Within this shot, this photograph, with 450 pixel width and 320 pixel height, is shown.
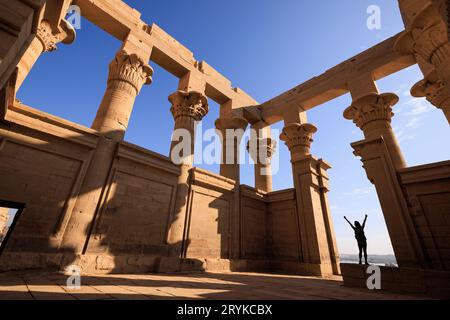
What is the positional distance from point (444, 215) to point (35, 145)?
11591 millimetres

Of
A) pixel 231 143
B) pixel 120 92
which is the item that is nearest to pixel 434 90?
pixel 231 143

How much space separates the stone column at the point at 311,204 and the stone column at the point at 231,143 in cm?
285

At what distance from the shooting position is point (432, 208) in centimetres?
677

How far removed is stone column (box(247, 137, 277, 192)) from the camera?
14.1 meters

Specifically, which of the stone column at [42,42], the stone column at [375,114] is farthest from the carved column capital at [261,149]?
the stone column at [42,42]

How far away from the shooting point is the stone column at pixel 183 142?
28.3 ft

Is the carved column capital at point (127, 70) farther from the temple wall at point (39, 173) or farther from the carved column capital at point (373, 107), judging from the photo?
the carved column capital at point (373, 107)

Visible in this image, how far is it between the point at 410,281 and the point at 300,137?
8.69 m

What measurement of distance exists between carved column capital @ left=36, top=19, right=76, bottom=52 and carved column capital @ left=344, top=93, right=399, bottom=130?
1133 cm

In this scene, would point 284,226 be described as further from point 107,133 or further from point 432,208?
point 107,133

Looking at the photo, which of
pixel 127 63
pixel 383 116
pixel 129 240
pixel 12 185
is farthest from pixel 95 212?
pixel 383 116

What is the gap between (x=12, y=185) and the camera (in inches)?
224

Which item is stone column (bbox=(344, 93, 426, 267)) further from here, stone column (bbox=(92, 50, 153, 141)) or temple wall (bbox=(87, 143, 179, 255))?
stone column (bbox=(92, 50, 153, 141))
